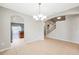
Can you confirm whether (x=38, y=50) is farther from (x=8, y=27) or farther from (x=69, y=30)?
(x=69, y=30)

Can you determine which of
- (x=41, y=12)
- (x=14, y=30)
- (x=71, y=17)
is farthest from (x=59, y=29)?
(x=14, y=30)

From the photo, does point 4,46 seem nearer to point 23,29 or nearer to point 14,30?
point 14,30

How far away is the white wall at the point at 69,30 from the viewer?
4.83m

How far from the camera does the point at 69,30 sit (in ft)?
17.5

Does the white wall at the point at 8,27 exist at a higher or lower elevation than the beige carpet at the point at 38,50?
higher

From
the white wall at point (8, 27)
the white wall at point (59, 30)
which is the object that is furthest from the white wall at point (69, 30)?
Answer: the white wall at point (8, 27)

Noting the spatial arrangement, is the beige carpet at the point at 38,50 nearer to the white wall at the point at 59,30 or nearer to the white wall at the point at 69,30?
the white wall at the point at 69,30

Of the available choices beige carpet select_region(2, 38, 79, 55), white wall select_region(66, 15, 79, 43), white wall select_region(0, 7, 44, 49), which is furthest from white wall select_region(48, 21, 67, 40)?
white wall select_region(0, 7, 44, 49)
